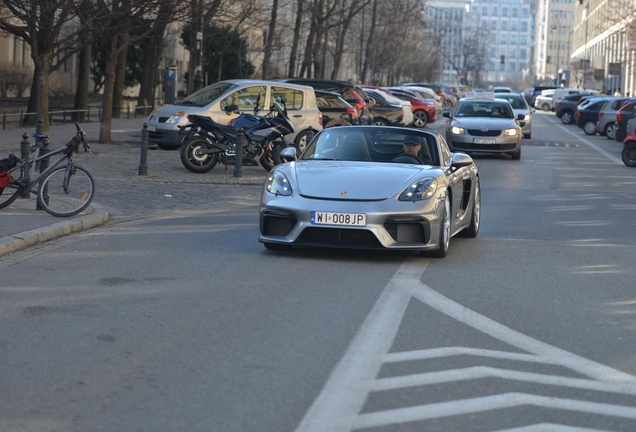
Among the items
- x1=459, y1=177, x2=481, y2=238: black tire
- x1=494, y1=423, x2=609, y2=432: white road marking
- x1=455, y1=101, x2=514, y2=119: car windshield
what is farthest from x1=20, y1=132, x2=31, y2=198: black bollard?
x1=455, y1=101, x2=514, y2=119: car windshield

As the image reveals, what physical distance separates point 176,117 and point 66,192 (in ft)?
34.7

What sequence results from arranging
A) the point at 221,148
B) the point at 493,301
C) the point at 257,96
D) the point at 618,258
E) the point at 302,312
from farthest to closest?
the point at 257,96, the point at 221,148, the point at 618,258, the point at 493,301, the point at 302,312

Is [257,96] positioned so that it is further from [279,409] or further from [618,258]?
[279,409]

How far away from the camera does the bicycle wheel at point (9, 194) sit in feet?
39.5

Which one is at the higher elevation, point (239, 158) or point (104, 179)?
point (239, 158)

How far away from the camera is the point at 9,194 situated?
12.4 metres

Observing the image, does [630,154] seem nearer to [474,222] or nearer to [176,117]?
[176,117]

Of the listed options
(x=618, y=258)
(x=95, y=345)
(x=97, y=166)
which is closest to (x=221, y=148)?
(x=97, y=166)

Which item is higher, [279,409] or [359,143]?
[359,143]

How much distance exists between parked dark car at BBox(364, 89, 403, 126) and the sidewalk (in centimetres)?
951

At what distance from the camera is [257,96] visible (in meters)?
23.0

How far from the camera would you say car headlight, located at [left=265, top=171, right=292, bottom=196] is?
9633mm

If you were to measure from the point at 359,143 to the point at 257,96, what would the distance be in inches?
491

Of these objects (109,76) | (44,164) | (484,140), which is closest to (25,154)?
(44,164)
